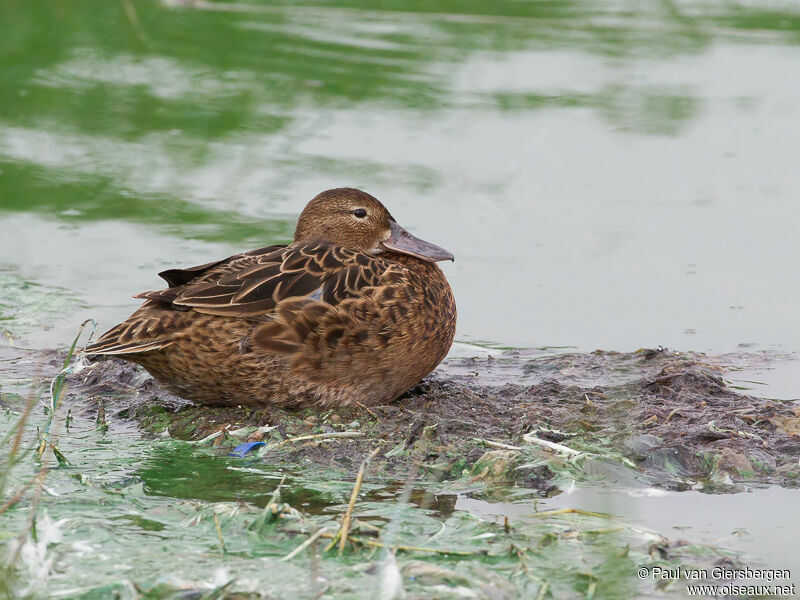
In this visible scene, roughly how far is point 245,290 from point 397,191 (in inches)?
132

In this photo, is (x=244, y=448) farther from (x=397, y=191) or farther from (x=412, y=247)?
(x=397, y=191)

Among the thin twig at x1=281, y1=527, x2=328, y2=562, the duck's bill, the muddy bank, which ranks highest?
the duck's bill

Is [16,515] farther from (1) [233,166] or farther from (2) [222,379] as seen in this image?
(1) [233,166]

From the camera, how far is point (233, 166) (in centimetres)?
923

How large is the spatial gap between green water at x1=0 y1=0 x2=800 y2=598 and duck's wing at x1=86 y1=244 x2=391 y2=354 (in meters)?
0.44

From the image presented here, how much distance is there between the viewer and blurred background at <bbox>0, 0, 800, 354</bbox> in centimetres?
741

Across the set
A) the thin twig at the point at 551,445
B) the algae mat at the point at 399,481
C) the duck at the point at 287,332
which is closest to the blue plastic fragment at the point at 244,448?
the algae mat at the point at 399,481

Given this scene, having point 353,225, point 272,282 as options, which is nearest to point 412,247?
point 353,225

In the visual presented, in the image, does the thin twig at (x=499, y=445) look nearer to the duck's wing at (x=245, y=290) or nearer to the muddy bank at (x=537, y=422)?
the muddy bank at (x=537, y=422)

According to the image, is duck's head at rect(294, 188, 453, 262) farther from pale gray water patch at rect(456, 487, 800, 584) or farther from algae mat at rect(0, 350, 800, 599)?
pale gray water patch at rect(456, 487, 800, 584)

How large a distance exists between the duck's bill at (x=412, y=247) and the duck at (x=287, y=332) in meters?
0.42

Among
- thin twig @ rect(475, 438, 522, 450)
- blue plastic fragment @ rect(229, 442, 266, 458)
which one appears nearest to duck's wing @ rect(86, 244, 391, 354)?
blue plastic fragment @ rect(229, 442, 266, 458)

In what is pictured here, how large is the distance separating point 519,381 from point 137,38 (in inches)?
290

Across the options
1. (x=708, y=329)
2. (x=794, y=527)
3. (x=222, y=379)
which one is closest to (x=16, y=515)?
(x=222, y=379)
